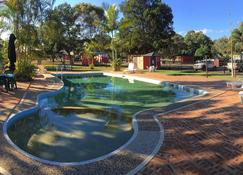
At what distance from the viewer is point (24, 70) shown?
1895 cm

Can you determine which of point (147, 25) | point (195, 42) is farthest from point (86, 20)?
point (195, 42)

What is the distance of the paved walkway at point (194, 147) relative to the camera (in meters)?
5.10

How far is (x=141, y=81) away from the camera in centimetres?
2223

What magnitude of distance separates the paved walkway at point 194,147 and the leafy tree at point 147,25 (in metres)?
29.0

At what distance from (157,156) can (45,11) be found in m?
23.1

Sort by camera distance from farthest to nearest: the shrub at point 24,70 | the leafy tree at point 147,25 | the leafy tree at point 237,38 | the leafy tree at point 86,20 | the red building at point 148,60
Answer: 1. the leafy tree at point 86,20
2. the leafy tree at point 237,38
3. the leafy tree at point 147,25
4. the red building at point 148,60
5. the shrub at point 24,70

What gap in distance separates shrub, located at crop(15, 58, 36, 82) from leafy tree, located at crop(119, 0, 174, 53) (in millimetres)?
19746

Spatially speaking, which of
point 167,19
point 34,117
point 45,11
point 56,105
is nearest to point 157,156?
point 34,117

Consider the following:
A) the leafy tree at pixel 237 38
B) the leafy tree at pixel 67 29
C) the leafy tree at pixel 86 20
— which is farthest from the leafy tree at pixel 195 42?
the leafy tree at pixel 67 29

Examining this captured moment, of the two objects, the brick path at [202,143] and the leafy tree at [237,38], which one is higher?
the leafy tree at [237,38]

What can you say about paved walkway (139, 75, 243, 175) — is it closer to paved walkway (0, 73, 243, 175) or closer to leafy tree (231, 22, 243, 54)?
paved walkway (0, 73, 243, 175)

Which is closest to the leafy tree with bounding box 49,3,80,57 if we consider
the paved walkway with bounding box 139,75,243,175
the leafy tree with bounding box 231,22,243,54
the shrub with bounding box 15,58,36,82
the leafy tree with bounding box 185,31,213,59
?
the leafy tree with bounding box 185,31,213,59

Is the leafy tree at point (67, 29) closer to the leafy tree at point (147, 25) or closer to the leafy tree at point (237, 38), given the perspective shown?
the leafy tree at point (147, 25)

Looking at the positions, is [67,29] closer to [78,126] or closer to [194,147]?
[78,126]
